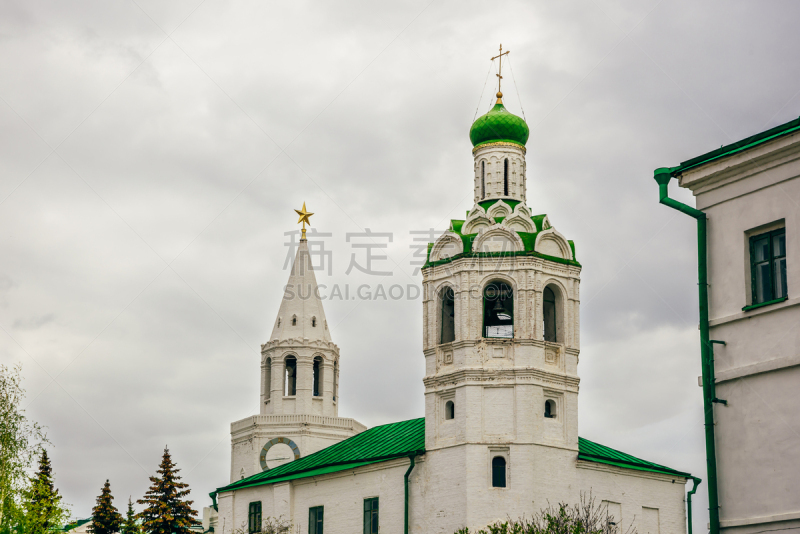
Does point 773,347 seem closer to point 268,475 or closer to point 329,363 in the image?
point 268,475

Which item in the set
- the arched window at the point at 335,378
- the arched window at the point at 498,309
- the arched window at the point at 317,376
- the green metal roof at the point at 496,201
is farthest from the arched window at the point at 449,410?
Answer: the arched window at the point at 335,378

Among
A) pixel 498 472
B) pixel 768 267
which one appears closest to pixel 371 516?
pixel 498 472

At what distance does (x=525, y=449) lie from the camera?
108 feet

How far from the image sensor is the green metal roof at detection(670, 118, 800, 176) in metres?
14.7

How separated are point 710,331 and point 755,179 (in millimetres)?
2121

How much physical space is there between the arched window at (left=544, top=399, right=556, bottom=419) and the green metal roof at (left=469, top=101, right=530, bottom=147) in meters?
8.63

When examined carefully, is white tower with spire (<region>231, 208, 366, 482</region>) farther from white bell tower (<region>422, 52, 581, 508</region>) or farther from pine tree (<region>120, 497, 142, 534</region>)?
white bell tower (<region>422, 52, 581, 508</region>)

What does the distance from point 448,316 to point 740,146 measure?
2112cm

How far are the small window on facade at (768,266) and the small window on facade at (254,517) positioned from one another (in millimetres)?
26606

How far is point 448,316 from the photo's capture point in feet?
118

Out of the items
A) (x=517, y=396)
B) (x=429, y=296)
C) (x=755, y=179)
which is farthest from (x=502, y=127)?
(x=755, y=179)

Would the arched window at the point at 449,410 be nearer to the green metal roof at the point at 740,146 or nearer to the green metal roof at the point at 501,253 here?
the green metal roof at the point at 501,253

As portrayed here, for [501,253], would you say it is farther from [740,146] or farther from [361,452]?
[740,146]

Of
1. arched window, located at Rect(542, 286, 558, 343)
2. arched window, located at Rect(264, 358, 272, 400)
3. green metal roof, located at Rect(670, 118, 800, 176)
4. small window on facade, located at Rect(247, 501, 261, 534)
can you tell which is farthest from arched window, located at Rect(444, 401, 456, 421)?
green metal roof, located at Rect(670, 118, 800, 176)
